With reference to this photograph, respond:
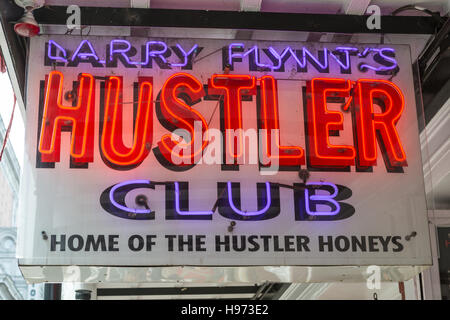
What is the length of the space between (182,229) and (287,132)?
1014mm

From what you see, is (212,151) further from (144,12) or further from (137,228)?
(144,12)

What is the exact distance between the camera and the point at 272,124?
5.38m

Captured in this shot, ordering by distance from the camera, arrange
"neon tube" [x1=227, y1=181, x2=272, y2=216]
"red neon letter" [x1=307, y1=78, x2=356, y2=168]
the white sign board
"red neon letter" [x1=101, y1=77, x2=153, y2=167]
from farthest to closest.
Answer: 1. "red neon letter" [x1=307, y1=78, x2=356, y2=168]
2. "red neon letter" [x1=101, y1=77, x2=153, y2=167]
3. "neon tube" [x1=227, y1=181, x2=272, y2=216]
4. the white sign board

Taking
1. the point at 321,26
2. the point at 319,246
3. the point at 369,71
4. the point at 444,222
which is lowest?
the point at 319,246

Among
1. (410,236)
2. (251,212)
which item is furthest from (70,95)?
(410,236)

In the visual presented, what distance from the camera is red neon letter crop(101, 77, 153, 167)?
5176 mm

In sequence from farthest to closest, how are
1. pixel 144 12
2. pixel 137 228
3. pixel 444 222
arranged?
pixel 444 222, pixel 144 12, pixel 137 228

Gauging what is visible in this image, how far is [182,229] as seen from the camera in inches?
196

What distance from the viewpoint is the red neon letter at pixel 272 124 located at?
17.3 feet

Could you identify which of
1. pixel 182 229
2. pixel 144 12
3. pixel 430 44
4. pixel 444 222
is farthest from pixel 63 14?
pixel 444 222

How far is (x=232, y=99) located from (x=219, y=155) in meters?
0.43

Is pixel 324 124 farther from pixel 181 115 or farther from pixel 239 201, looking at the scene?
pixel 181 115

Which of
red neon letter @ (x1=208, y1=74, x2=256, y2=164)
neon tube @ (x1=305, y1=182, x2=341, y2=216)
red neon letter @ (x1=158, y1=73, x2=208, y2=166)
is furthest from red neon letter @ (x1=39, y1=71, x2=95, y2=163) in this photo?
neon tube @ (x1=305, y1=182, x2=341, y2=216)

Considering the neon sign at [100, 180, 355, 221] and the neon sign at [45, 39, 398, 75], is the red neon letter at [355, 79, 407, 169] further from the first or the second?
the neon sign at [100, 180, 355, 221]
